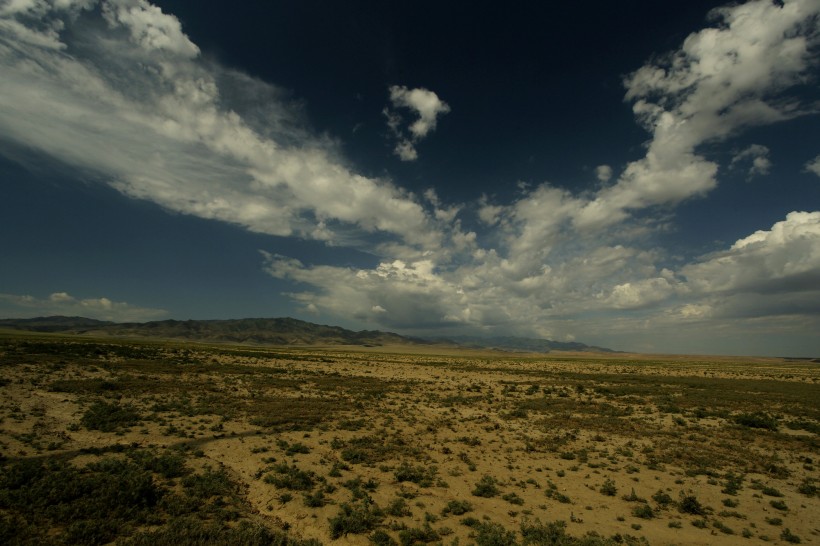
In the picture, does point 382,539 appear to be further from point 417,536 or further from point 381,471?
point 381,471

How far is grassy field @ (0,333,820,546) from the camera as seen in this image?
11812 mm

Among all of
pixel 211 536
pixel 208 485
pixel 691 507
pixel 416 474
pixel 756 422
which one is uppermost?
pixel 756 422

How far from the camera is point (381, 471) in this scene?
17.3 m

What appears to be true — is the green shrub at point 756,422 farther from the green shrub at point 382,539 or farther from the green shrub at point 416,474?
the green shrub at point 382,539

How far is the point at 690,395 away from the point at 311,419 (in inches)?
1747

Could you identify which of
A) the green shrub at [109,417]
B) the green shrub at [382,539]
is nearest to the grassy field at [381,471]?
the green shrub at [382,539]

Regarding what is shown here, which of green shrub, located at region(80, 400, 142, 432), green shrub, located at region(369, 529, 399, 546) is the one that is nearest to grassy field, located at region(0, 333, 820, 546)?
green shrub, located at region(369, 529, 399, 546)

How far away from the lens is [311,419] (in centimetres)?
2614

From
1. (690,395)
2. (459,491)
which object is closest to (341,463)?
(459,491)

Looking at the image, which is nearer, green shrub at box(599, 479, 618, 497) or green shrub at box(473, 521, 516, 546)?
green shrub at box(473, 521, 516, 546)

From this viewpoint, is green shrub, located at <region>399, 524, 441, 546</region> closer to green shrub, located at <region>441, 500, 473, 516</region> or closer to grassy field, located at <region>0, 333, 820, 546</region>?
grassy field, located at <region>0, 333, 820, 546</region>

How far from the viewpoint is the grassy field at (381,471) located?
11.8 m

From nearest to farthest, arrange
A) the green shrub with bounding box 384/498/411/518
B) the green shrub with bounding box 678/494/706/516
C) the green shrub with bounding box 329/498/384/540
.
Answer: the green shrub with bounding box 329/498/384/540 < the green shrub with bounding box 384/498/411/518 < the green shrub with bounding box 678/494/706/516

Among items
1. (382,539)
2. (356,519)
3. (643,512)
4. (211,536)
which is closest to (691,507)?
(643,512)
